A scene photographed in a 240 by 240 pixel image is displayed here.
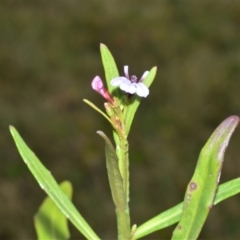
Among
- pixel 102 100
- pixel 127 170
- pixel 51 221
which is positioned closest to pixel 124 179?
pixel 127 170

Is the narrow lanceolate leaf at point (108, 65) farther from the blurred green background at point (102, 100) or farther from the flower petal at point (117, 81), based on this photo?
the blurred green background at point (102, 100)

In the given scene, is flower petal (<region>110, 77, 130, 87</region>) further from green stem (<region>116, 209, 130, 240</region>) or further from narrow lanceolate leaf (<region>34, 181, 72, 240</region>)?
narrow lanceolate leaf (<region>34, 181, 72, 240</region>)

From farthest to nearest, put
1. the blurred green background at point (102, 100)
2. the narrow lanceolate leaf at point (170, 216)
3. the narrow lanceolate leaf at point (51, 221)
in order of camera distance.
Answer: the blurred green background at point (102, 100), the narrow lanceolate leaf at point (51, 221), the narrow lanceolate leaf at point (170, 216)

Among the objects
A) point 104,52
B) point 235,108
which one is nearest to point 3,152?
point 235,108

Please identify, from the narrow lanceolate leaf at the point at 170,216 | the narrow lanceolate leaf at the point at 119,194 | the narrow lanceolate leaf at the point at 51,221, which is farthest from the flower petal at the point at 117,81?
the narrow lanceolate leaf at the point at 51,221

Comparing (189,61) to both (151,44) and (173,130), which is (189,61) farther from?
(173,130)

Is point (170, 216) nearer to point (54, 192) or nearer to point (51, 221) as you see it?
point (54, 192)

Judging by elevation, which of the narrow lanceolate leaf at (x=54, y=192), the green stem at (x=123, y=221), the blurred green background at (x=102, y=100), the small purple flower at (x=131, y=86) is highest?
the blurred green background at (x=102, y=100)

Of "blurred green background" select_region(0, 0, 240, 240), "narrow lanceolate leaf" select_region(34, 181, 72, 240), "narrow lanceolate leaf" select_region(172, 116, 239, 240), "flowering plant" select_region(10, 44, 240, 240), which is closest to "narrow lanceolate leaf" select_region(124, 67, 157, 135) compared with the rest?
"flowering plant" select_region(10, 44, 240, 240)
